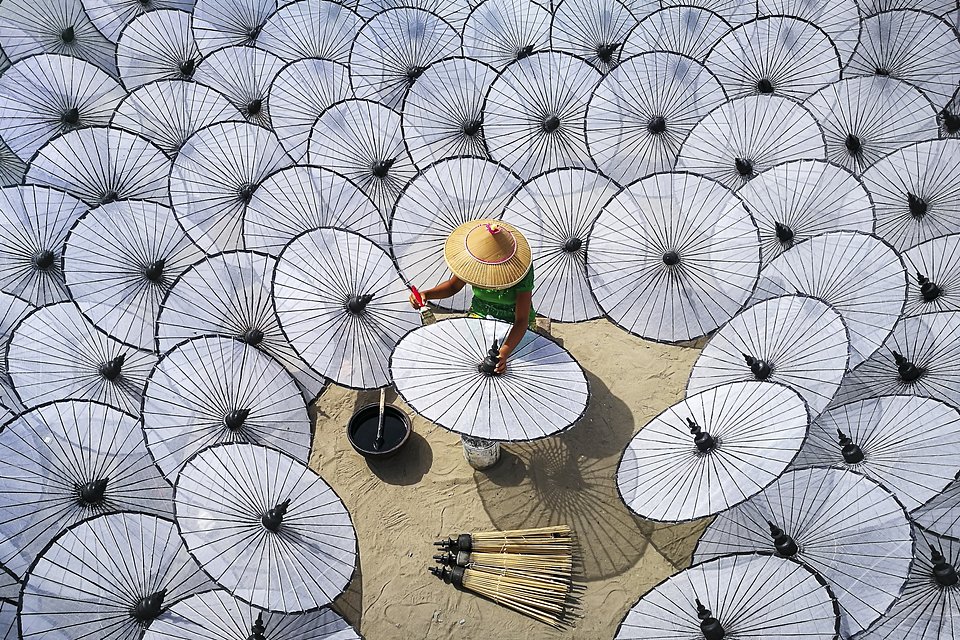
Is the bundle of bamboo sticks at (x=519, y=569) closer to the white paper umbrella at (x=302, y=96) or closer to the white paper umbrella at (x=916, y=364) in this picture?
the white paper umbrella at (x=916, y=364)

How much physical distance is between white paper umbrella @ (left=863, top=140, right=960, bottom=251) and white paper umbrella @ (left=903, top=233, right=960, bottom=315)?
1.93 ft

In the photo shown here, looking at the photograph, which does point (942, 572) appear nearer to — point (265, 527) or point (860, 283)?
point (860, 283)

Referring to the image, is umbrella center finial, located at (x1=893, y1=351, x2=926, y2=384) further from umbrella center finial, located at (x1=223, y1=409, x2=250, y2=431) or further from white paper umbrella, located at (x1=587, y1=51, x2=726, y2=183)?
umbrella center finial, located at (x1=223, y1=409, x2=250, y2=431)

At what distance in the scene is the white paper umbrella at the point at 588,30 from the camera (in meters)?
12.8

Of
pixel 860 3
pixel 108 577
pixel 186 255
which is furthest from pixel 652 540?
pixel 860 3

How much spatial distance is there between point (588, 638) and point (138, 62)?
36.3 feet

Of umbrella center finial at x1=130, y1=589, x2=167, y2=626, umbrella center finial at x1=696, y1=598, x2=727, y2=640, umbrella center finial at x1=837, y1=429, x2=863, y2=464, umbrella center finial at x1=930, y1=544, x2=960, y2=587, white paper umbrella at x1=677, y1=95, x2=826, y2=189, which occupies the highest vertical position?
white paper umbrella at x1=677, y1=95, x2=826, y2=189

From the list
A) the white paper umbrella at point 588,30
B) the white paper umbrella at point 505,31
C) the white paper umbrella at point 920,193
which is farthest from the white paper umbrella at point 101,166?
the white paper umbrella at point 920,193

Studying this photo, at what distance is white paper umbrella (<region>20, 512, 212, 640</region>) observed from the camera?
7133 millimetres

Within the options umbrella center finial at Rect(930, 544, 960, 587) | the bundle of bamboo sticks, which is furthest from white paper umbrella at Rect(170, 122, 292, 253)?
umbrella center finial at Rect(930, 544, 960, 587)

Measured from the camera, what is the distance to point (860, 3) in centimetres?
1388

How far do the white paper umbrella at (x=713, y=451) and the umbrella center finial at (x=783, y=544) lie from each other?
674 millimetres

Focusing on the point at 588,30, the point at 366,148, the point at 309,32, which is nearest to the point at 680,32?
the point at 588,30

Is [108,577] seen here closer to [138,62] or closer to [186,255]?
[186,255]
